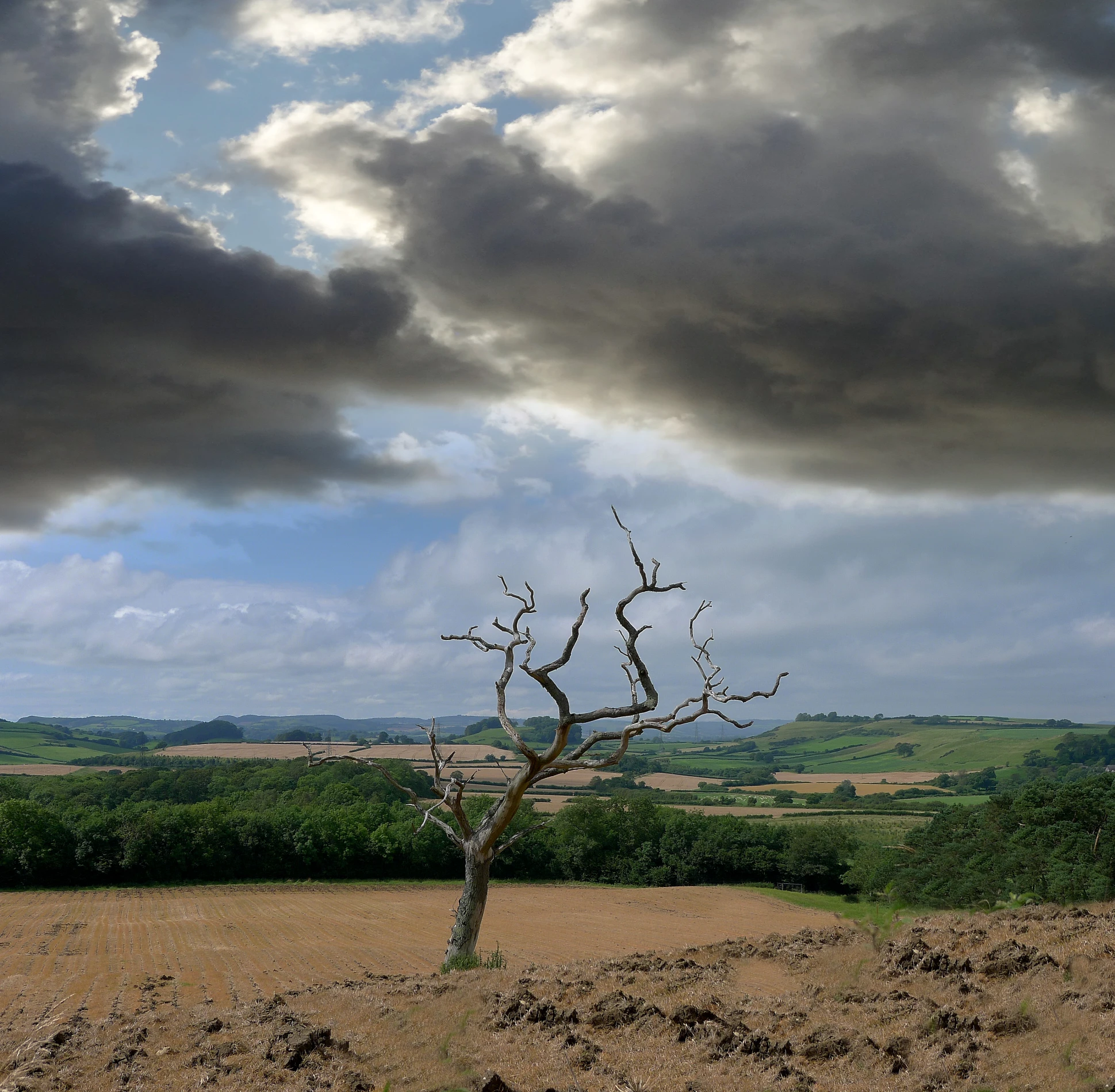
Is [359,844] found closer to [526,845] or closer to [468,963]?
[526,845]

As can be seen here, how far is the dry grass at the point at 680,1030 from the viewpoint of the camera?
11.5 meters

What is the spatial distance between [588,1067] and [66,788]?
5604 inches

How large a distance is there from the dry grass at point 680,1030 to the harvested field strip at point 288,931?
12920 mm

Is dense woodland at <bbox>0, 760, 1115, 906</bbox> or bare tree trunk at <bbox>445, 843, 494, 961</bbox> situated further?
dense woodland at <bbox>0, 760, 1115, 906</bbox>

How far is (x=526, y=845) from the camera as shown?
333 feet

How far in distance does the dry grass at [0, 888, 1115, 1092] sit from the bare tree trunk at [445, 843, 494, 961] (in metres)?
2.77

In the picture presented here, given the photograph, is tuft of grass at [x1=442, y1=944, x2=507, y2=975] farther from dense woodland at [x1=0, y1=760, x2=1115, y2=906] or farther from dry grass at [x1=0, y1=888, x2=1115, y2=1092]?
dense woodland at [x1=0, y1=760, x2=1115, y2=906]

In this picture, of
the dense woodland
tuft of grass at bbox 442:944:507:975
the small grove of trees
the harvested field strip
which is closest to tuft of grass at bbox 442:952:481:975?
tuft of grass at bbox 442:944:507:975

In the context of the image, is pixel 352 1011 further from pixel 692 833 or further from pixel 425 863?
pixel 692 833

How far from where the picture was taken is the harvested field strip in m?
36.8

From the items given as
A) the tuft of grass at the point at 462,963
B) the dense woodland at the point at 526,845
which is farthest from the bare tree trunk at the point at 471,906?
the dense woodland at the point at 526,845

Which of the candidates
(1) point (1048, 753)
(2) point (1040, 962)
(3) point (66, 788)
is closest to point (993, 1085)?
(2) point (1040, 962)

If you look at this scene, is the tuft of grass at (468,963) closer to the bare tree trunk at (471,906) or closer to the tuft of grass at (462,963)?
the tuft of grass at (462,963)

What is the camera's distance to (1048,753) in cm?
19875
